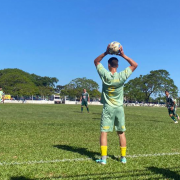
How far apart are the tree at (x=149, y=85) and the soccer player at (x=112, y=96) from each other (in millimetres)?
90052

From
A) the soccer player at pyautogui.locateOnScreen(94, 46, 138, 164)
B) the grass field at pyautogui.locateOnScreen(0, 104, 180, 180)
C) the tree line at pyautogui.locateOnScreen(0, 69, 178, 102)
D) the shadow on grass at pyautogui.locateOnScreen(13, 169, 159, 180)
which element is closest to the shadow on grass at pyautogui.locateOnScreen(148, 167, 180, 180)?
the grass field at pyautogui.locateOnScreen(0, 104, 180, 180)

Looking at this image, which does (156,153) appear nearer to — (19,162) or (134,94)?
(19,162)

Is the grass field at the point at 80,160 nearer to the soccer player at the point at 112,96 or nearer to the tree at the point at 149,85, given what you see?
the soccer player at the point at 112,96

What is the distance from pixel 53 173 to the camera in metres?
3.72

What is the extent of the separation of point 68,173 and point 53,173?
25 cm

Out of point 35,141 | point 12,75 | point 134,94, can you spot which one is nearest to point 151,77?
point 134,94

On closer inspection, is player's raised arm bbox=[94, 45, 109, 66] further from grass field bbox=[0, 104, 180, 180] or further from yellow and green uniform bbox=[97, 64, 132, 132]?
grass field bbox=[0, 104, 180, 180]

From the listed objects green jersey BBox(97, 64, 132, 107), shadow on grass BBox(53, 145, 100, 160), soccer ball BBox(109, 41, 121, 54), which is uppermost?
soccer ball BBox(109, 41, 121, 54)

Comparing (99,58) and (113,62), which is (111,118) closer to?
(113,62)

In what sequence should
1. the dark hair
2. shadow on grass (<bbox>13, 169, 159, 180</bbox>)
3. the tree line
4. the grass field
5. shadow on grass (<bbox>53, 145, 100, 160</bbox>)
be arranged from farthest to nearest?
the tree line
shadow on grass (<bbox>53, 145, 100, 160</bbox>)
the dark hair
the grass field
shadow on grass (<bbox>13, 169, 159, 180</bbox>)

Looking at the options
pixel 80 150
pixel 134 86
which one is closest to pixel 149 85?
pixel 134 86

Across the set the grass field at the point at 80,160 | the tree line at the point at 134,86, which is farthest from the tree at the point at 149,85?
the grass field at the point at 80,160

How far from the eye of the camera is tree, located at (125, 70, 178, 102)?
9081 centimetres

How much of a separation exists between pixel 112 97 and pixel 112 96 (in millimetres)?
20
